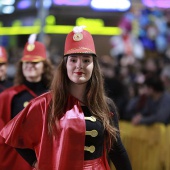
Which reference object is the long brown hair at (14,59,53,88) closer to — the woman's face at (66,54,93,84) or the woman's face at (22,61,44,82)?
the woman's face at (22,61,44,82)

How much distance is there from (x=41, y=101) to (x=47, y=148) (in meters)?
0.37

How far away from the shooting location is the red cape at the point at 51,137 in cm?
389

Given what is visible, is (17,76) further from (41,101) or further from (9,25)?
(9,25)

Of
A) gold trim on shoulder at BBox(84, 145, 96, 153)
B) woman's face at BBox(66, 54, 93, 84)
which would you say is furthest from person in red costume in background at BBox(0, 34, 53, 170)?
woman's face at BBox(66, 54, 93, 84)

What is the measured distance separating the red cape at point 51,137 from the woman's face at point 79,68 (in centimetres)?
18

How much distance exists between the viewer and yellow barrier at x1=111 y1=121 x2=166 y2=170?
7.57m

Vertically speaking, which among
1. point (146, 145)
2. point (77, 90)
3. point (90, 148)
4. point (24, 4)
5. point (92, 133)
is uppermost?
point (24, 4)

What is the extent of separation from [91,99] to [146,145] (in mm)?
3888

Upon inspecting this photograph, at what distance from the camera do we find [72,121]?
12.8 feet

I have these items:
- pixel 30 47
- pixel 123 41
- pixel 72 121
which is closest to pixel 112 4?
pixel 123 41

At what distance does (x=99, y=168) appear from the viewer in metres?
4.03

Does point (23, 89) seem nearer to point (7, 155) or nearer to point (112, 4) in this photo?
point (7, 155)

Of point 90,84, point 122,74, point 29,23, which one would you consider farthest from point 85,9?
point 90,84

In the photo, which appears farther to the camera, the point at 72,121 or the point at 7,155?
the point at 7,155
